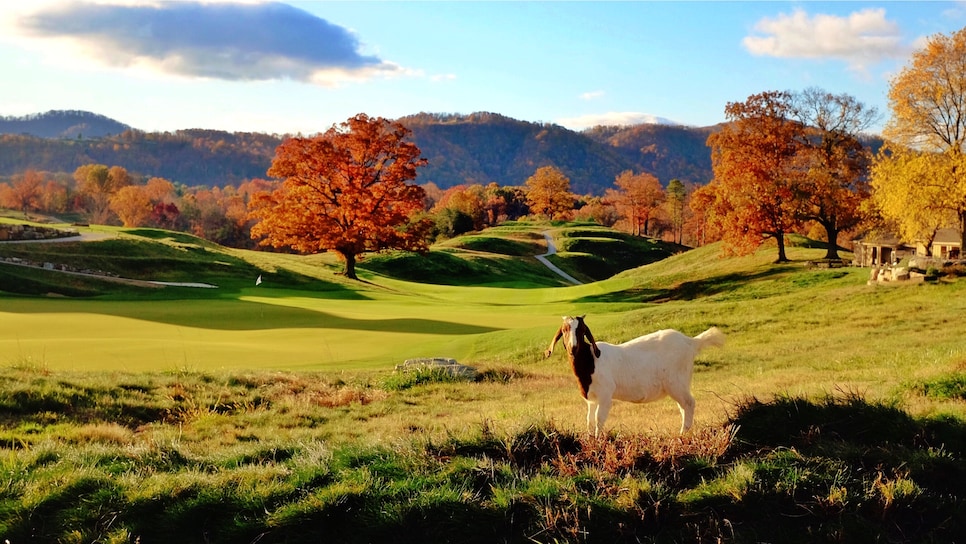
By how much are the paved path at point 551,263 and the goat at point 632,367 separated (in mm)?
60667

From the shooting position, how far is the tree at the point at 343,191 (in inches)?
1636

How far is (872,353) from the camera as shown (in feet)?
52.8

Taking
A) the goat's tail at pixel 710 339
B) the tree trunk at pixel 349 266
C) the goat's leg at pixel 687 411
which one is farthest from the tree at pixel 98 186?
the goat's leg at pixel 687 411

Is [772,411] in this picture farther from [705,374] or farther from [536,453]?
[705,374]

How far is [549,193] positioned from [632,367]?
104944 mm

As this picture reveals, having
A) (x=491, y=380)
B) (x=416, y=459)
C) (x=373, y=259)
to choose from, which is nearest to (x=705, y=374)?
(x=491, y=380)

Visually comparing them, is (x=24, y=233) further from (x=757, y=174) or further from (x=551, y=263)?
(x=551, y=263)

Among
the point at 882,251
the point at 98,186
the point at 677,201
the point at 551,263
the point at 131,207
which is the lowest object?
the point at 551,263

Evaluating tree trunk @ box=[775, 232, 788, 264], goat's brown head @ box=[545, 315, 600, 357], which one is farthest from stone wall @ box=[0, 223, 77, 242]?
tree trunk @ box=[775, 232, 788, 264]

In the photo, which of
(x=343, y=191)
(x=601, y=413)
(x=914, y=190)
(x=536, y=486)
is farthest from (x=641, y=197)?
(x=536, y=486)

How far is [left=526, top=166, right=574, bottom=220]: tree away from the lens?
111750mm

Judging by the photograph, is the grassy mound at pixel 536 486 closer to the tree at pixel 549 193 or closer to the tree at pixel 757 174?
the tree at pixel 757 174

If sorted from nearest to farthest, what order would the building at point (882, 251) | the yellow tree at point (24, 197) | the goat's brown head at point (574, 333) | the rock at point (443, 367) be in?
the goat's brown head at point (574, 333), the rock at point (443, 367), the building at point (882, 251), the yellow tree at point (24, 197)

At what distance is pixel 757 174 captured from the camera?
3959 centimetres
